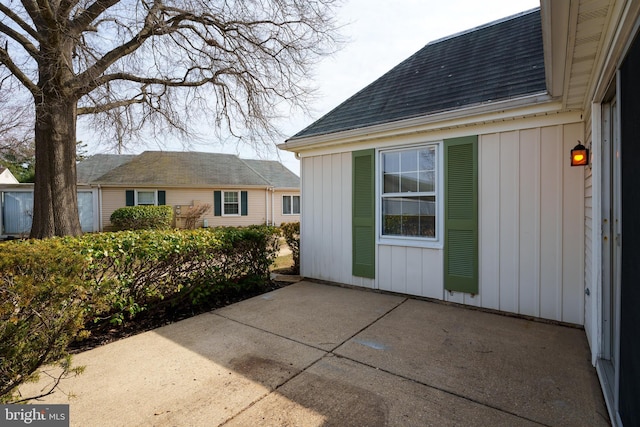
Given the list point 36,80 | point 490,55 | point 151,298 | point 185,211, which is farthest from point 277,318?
point 185,211

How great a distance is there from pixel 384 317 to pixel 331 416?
2.10 metres

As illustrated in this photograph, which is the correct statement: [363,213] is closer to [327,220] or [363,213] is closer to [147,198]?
[327,220]

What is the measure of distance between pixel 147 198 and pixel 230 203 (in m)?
4.11

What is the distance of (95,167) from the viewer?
57.9 feet

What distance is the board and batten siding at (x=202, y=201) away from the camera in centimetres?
1531

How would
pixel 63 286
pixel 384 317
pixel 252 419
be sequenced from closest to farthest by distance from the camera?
pixel 252 419 < pixel 63 286 < pixel 384 317

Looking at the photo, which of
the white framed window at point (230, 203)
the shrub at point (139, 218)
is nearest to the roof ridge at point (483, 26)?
the white framed window at point (230, 203)

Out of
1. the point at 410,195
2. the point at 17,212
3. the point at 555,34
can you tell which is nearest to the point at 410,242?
the point at 410,195

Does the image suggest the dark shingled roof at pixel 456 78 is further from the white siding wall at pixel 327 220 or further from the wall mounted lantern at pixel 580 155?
the wall mounted lantern at pixel 580 155

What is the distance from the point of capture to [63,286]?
2.54 m

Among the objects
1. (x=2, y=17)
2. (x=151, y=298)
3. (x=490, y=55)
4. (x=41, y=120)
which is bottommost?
(x=151, y=298)

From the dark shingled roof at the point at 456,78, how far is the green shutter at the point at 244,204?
455 inches

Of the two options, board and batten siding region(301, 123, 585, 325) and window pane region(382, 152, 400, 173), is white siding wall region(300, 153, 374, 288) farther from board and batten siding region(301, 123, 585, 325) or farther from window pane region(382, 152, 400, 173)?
board and batten siding region(301, 123, 585, 325)

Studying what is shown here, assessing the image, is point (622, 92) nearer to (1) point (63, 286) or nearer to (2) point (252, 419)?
(2) point (252, 419)
